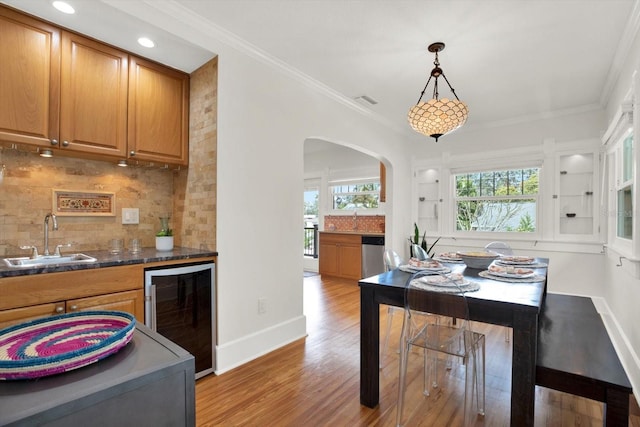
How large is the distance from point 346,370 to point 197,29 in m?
2.73

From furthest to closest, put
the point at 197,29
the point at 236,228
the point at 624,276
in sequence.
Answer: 1. the point at 624,276
2. the point at 236,228
3. the point at 197,29

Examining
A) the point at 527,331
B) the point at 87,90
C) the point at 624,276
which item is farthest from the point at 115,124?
the point at 624,276

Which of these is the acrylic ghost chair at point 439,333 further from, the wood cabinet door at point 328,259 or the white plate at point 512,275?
the wood cabinet door at point 328,259

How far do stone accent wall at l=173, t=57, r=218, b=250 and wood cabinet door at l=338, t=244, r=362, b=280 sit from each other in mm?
3401

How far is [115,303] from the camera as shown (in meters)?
1.93

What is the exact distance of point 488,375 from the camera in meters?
2.37

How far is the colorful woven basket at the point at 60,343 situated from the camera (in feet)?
2.02

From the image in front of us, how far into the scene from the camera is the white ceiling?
6.89 feet

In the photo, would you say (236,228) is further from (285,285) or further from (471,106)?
(471,106)

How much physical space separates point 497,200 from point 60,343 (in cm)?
511

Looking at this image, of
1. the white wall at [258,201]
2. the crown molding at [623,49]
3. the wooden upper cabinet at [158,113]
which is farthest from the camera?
the white wall at [258,201]

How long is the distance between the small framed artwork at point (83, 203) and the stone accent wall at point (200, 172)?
0.52m

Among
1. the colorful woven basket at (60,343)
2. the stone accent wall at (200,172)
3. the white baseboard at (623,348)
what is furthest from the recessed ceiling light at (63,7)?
the white baseboard at (623,348)

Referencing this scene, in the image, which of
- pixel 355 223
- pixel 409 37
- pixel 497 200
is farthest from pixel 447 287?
pixel 355 223
